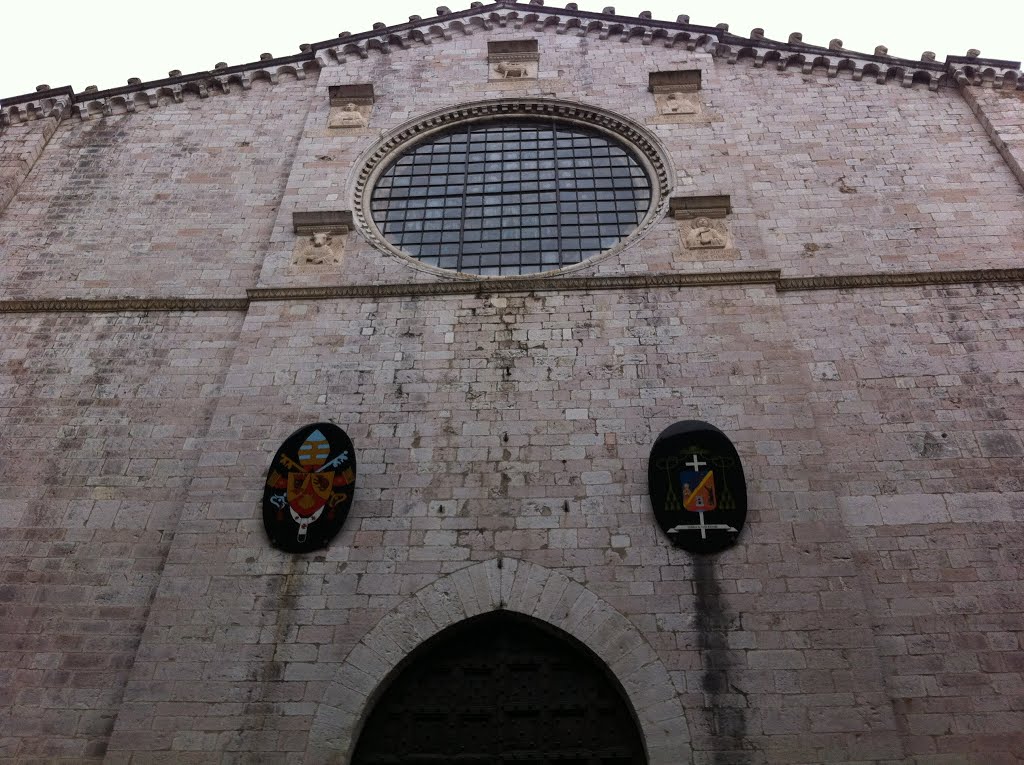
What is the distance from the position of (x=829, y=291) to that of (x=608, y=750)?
19.4ft

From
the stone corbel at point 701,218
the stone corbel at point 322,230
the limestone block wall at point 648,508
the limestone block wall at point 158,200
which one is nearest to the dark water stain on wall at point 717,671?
the limestone block wall at point 648,508

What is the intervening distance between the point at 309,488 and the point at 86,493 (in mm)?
2524

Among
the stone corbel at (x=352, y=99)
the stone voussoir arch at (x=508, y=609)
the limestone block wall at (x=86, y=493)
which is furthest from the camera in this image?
the stone corbel at (x=352, y=99)

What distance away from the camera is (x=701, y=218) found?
33.6 ft

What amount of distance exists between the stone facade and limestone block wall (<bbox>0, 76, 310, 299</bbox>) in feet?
0.20

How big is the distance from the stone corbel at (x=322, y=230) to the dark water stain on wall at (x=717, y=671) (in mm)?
6166

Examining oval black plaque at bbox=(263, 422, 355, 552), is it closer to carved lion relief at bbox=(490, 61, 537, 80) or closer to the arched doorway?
the arched doorway

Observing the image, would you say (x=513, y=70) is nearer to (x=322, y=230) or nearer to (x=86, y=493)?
(x=322, y=230)

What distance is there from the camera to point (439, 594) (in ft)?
23.9

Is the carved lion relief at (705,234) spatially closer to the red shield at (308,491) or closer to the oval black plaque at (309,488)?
the oval black plaque at (309,488)

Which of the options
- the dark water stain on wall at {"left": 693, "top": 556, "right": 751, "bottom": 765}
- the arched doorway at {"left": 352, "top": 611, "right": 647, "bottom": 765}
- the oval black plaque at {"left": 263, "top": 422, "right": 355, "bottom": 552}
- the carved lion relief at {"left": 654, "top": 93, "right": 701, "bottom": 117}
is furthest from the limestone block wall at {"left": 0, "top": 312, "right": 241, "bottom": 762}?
the carved lion relief at {"left": 654, "top": 93, "right": 701, "bottom": 117}

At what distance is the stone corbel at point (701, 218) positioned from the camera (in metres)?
9.97

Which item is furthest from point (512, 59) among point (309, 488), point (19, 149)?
point (309, 488)

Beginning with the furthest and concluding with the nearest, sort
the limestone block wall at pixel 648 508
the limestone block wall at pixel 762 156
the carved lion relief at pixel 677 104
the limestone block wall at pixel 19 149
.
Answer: the carved lion relief at pixel 677 104
the limestone block wall at pixel 19 149
the limestone block wall at pixel 762 156
the limestone block wall at pixel 648 508
